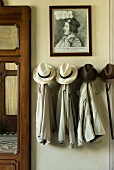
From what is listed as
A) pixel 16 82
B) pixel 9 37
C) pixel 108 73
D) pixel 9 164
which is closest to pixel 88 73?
pixel 108 73

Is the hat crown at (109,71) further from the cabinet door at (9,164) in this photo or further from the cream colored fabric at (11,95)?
the cabinet door at (9,164)

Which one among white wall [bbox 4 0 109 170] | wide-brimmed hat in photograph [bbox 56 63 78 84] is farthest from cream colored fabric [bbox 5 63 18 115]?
wide-brimmed hat in photograph [bbox 56 63 78 84]

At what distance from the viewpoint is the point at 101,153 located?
2.71 metres

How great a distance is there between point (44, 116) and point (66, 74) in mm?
408

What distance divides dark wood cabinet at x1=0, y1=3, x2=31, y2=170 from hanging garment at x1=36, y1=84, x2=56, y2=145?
14cm

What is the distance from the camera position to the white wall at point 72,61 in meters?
2.71

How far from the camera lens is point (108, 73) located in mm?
2537

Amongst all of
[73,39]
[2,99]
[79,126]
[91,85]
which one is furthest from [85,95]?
[2,99]

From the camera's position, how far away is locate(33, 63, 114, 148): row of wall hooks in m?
2.55

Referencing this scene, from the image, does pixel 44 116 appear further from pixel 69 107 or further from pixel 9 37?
pixel 9 37

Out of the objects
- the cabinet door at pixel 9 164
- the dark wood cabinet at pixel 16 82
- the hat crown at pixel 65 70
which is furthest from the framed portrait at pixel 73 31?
the cabinet door at pixel 9 164

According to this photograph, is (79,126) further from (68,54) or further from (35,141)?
(68,54)

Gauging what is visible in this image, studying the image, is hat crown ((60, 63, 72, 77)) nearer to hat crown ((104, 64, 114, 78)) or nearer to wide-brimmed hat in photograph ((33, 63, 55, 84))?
wide-brimmed hat in photograph ((33, 63, 55, 84))

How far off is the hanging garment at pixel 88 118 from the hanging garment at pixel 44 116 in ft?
0.85
